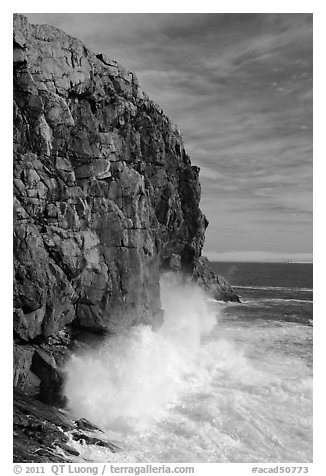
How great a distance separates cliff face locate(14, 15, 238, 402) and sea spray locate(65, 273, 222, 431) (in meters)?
1.12

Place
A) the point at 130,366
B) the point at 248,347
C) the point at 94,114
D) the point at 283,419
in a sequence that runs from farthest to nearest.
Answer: the point at 248,347 → the point at 94,114 → the point at 130,366 → the point at 283,419

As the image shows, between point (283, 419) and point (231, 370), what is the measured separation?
5606 mm

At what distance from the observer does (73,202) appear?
23.0 metres

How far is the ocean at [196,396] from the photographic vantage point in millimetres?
17016

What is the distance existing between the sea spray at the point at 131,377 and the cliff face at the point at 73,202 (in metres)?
1.12

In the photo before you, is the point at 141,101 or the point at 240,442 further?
the point at 141,101

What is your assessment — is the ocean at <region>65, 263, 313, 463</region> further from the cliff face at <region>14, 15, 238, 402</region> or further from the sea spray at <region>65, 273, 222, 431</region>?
the cliff face at <region>14, 15, 238, 402</region>

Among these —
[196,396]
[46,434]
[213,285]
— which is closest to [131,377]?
[196,396]

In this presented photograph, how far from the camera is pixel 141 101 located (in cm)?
2978

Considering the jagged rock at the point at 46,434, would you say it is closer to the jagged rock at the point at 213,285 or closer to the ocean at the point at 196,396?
the ocean at the point at 196,396

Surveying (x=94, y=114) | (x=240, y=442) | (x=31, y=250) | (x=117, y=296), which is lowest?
(x=240, y=442)

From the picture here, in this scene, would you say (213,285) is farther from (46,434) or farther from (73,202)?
(46,434)
